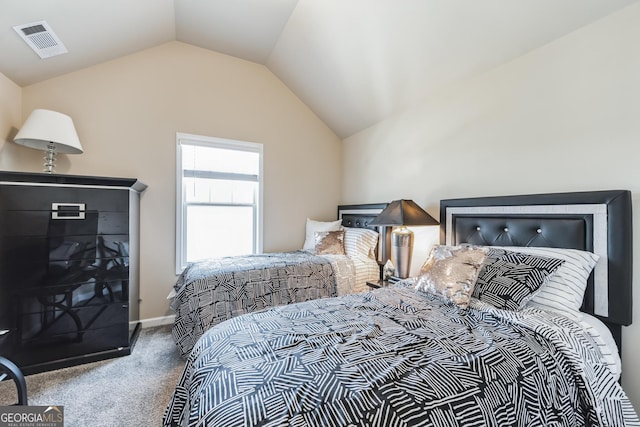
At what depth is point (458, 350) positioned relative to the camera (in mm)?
1060

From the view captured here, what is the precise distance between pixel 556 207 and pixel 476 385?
4.64 feet

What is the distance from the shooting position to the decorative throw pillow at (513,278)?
57.6 inches

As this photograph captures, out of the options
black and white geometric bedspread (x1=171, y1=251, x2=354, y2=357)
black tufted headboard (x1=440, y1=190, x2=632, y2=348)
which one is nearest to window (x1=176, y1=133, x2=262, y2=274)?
black and white geometric bedspread (x1=171, y1=251, x2=354, y2=357)

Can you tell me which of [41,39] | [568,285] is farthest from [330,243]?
[41,39]

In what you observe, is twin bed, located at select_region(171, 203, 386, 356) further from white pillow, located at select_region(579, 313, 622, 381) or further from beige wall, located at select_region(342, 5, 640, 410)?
white pillow, located at select_region(579, 313, 622, 381)

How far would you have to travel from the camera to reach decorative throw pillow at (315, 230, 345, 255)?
312 centimetres

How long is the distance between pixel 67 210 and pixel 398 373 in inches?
101

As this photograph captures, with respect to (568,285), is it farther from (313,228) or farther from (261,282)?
(313,228)

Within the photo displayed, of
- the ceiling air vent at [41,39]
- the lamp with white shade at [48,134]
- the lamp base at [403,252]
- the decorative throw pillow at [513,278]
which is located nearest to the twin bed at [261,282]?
the lamp base at [403,252]

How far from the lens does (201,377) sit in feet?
3.19

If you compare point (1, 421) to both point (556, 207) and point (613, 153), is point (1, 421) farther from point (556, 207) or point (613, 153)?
point (613, 153)

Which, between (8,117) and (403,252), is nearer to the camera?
(8,117)

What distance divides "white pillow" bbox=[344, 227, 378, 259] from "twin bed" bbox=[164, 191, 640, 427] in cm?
119

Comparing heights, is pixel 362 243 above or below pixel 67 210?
below
